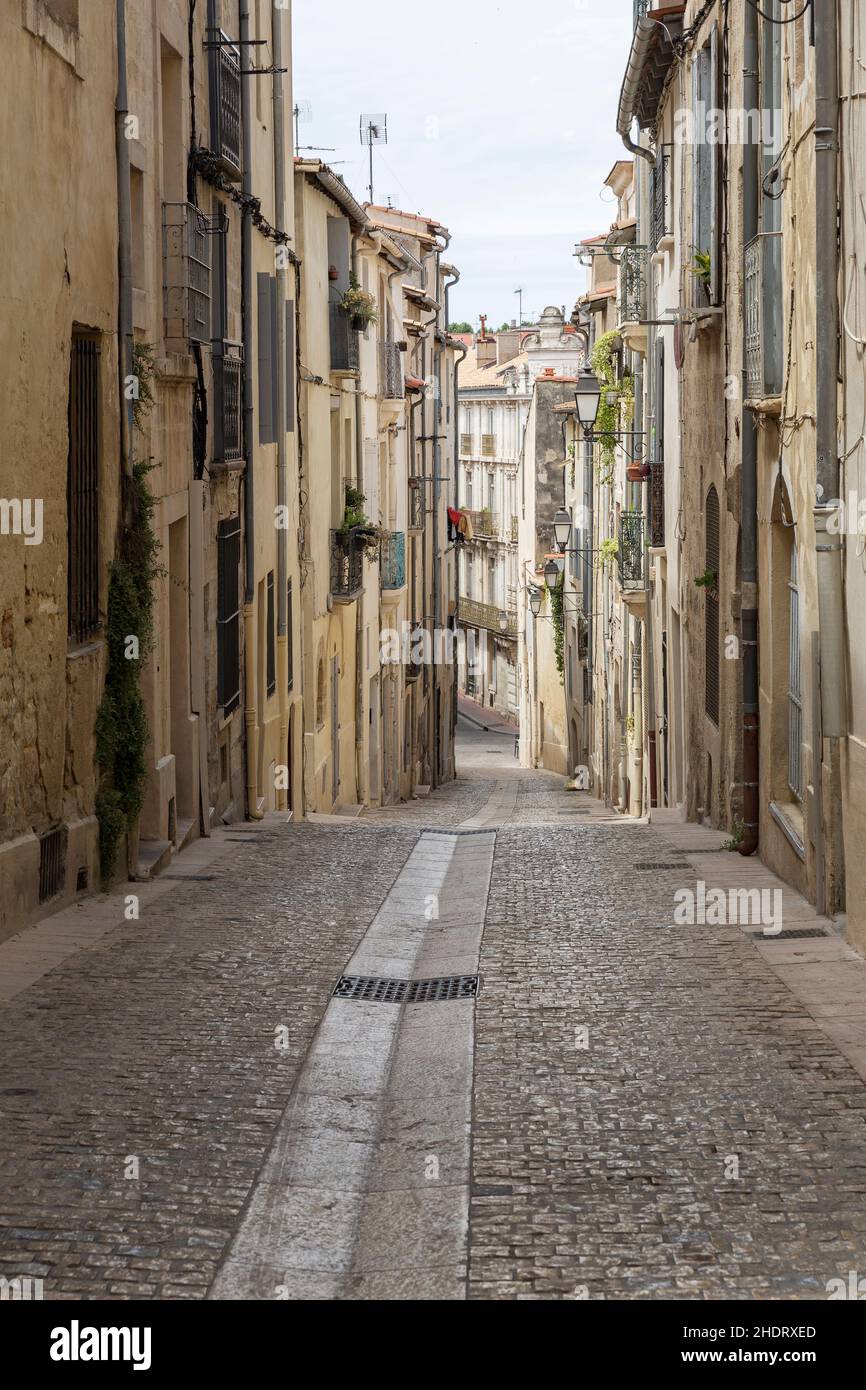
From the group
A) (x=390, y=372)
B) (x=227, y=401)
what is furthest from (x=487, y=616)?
(x=227, y=401)

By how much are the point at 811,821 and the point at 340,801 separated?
15794mm

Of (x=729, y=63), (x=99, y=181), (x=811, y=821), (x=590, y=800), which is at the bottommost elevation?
(x=590, y=800)

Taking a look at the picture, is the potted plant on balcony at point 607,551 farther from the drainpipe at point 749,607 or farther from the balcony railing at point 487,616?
the balcony railing at point 487,616

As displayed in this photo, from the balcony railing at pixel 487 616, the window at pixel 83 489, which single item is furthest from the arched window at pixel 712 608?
the balcony railing at pixel 487 616

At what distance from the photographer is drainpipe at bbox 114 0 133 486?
11617 mm

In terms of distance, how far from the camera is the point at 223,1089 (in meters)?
6.92

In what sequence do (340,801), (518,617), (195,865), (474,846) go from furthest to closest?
(518,617), (340,801), (474,846), (195,865)

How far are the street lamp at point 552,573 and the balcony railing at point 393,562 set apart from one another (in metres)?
10.7

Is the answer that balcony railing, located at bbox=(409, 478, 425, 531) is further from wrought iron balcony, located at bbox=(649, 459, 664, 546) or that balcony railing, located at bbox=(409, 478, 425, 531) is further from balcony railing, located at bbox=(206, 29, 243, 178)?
balcony railing, located at bbox=(206, 29, 243, 178)

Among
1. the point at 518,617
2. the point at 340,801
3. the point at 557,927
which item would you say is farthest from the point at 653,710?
the point at 518,617

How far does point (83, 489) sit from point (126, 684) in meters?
1.39

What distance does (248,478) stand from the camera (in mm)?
17328

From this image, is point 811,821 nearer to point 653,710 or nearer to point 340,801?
point 653,710

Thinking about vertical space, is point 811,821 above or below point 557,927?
above
